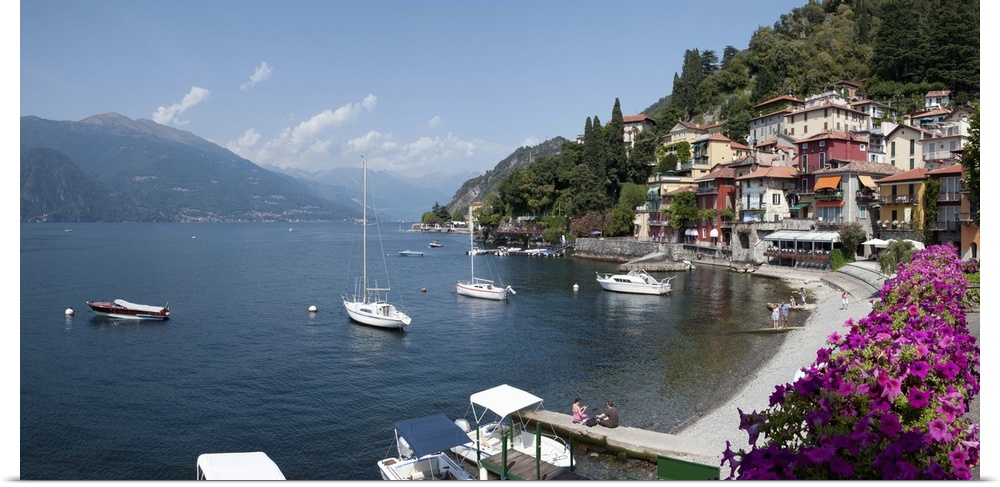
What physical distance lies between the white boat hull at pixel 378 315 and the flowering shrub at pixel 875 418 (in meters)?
21.7

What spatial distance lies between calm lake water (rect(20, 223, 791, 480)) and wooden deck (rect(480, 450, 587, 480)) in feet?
2.83

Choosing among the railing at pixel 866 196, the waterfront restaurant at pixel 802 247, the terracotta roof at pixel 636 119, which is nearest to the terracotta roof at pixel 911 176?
the railing at pixel 866 196

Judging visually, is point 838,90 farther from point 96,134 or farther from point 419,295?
point 96,134

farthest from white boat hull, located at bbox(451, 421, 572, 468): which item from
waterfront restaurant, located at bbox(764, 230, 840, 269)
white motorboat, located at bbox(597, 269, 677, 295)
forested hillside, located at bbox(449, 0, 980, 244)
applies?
forested hillside, located at bbox(449, 0, 980, 244)

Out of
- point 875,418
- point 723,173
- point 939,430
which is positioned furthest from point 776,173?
point 875,418

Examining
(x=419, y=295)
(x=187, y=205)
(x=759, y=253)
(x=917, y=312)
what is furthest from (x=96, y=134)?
(x=917, y=312)

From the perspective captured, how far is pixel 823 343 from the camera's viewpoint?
19625 millimetres

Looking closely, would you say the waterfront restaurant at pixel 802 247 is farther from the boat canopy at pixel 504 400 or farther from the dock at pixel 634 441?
the boat canopy at pixel 504 400

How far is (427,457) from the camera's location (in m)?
11.6

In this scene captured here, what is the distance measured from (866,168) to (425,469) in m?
42.2

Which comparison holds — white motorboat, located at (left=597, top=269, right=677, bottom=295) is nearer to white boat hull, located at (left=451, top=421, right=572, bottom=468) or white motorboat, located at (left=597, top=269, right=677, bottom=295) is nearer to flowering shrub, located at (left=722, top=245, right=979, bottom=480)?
white boat hull, located at (left=451, top=421, right=572, bottom=468)

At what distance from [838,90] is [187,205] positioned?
111224 mm

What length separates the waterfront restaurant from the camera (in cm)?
4191

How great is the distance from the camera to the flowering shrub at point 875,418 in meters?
3.59
